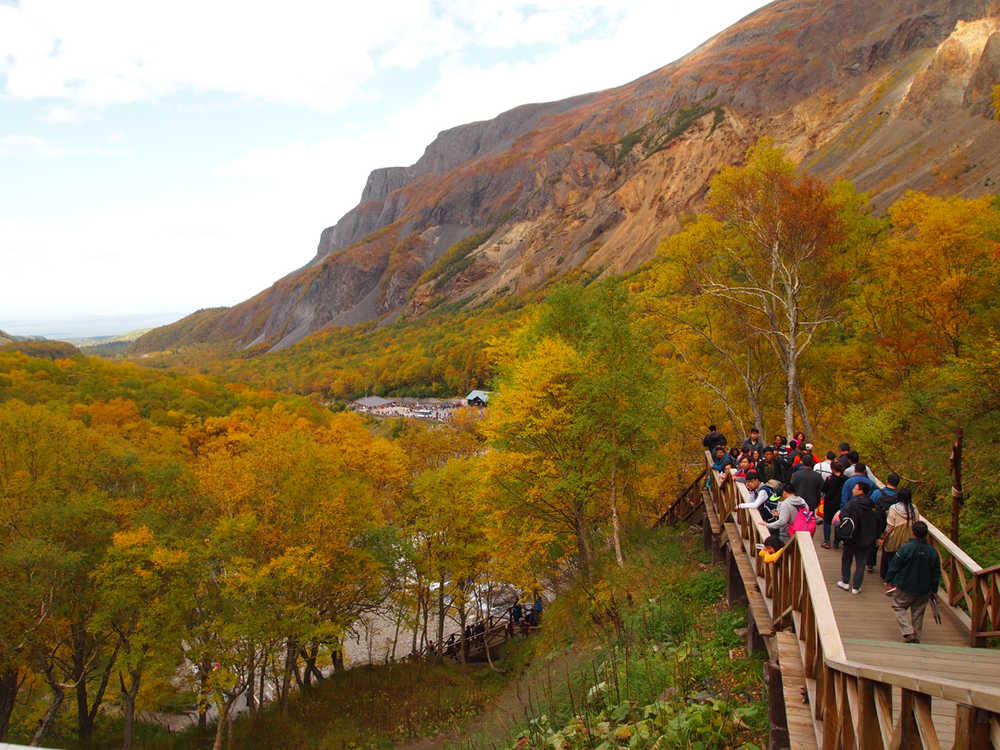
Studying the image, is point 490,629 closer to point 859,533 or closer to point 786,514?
point 786,514

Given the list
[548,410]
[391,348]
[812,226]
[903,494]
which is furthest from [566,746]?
[391,348]

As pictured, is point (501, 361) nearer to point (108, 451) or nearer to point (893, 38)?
point (108, 451)

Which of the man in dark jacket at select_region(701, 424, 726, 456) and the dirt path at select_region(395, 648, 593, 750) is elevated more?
the man in dark jacket at select_region(701, 424, 726, 456)

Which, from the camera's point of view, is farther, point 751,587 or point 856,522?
point 751,587

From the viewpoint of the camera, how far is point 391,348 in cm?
14025

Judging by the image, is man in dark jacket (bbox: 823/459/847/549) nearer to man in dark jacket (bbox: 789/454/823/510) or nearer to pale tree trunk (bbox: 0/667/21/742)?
man in dark jacket (bbox: 789/454/823/510)

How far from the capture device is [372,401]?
354 feet

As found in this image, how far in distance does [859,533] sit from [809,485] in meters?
1.59

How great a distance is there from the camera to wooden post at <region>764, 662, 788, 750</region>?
5.54m

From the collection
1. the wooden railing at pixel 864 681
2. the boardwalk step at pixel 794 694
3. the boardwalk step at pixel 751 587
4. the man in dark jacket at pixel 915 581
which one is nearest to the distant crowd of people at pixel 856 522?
the man in dark jacket at pixel 915 581

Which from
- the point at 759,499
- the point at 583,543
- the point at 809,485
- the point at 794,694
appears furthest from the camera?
the point at 583,543

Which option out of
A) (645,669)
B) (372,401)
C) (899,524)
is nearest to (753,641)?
(645,669)

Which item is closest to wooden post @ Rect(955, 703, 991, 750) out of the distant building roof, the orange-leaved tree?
the orange-leaved tree

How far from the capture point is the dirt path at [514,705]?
10.4 meters
